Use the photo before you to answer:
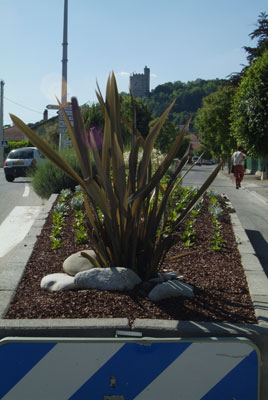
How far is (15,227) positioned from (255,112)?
9.72 meters

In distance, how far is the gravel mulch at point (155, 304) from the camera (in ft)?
10.2

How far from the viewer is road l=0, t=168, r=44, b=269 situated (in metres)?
7.20

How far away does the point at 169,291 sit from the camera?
3.42 meters

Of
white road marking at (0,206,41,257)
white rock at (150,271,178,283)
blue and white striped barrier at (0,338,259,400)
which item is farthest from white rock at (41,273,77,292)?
white road marking at (0,206,41,257)

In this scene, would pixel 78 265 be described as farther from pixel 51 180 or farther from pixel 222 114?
pixel 222 114

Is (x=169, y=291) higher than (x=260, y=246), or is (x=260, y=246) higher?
(x=169, y=291)

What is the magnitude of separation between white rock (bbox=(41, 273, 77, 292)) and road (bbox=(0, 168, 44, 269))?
68.9 inches

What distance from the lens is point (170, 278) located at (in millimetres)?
3863

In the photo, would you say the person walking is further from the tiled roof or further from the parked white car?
the tiled roof

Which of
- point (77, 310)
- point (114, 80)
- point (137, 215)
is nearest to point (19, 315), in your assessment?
point (77, 310)

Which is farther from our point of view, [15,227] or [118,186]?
[15,227]

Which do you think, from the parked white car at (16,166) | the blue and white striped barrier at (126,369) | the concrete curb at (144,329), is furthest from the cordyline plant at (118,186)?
the parked white car at (16,166)

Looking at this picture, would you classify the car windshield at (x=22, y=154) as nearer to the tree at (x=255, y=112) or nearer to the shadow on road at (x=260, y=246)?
the tree at (x=255, y=112)

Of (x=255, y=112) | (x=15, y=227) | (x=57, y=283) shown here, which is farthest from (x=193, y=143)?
(x=255, y=112)
